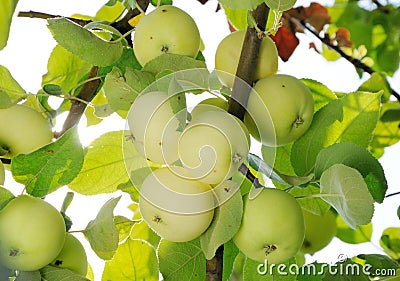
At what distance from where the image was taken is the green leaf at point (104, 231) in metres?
0.72

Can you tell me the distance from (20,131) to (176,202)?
0.82 ft

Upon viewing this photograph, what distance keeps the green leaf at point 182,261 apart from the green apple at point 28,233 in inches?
5.4

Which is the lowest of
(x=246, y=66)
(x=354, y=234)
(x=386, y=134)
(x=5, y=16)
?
(x=354, y=234)

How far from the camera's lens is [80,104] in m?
0.90

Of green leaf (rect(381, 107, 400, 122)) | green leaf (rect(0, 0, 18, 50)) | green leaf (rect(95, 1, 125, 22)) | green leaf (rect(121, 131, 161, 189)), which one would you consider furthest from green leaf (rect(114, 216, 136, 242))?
green leaf (rect(381, 107, 400, 122))

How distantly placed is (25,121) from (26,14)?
21 cm

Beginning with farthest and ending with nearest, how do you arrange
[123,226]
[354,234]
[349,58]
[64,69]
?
1. [349,58]
2. [354,234]
3. [64,69]
4. [123,226]

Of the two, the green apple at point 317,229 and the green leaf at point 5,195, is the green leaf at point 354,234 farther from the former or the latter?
the green leaf at point 5,195

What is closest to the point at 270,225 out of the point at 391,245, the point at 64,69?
the point at 64,69

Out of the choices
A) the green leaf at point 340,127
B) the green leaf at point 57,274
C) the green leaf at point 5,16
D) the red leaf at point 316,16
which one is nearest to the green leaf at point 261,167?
the green leaf at point 340,127

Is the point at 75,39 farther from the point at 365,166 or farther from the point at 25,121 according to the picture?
the point at 365,166

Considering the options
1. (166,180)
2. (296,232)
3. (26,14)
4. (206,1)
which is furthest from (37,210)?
(206,1)

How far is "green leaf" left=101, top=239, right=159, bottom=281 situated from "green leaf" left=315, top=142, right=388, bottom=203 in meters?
0.25

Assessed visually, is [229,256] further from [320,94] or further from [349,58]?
[349,58]
